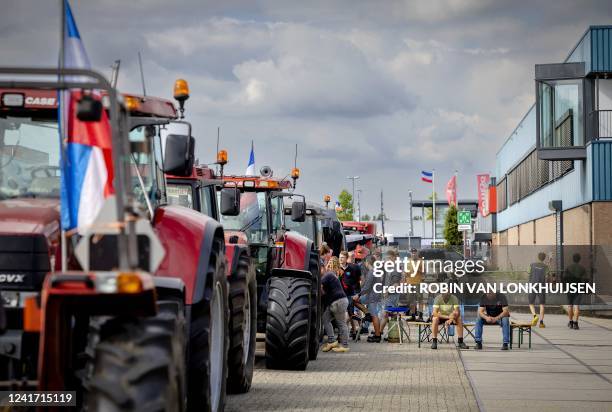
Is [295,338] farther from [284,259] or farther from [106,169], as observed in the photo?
[106,169]

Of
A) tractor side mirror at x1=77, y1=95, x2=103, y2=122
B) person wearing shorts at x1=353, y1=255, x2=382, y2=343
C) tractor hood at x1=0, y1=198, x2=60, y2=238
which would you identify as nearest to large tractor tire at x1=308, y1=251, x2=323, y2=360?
person wearing shorts at x1=353, y1=255, x2=382, y2=343

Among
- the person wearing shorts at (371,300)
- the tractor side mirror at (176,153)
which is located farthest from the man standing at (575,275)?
the tractor side mirror at (176,153)

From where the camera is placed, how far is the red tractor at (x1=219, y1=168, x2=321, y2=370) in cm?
1458

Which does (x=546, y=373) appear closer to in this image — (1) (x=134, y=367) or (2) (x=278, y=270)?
(2) (x=278, y=270)

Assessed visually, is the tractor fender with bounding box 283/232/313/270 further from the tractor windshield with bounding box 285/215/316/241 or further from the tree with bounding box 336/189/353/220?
the tree with bounding box 336/189/353/220

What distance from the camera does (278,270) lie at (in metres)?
15.3

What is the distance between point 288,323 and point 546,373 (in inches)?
153

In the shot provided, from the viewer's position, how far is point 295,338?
1463cm

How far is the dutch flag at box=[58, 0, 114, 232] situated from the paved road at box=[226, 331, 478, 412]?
535 cm

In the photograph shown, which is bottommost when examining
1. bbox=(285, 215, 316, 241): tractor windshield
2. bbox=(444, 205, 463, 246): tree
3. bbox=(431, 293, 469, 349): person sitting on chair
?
bbox=(431, 293, 469, 349): person sitting on chair

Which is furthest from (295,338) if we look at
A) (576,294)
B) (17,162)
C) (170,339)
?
(576,294)

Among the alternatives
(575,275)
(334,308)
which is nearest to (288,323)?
(334,308)

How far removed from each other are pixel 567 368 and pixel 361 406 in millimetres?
5622

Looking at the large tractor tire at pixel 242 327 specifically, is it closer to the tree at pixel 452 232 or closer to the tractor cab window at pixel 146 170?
the tractor cab window at pixel 146 170
